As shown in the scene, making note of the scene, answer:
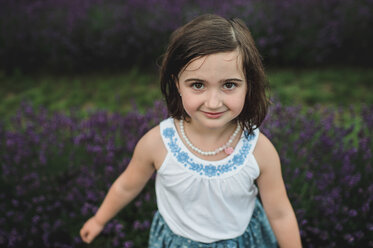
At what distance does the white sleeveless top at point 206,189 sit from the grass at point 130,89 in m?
2.53

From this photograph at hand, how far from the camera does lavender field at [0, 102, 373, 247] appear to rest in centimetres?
224

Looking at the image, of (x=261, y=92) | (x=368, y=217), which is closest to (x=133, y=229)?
(x=261, y=92)

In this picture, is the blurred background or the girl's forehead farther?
the blurred background

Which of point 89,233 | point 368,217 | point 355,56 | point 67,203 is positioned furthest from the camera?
point 355,56

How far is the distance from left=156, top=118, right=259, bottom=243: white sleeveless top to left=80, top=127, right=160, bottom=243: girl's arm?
69mm

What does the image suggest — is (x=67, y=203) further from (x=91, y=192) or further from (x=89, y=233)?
(x=89, y=233)

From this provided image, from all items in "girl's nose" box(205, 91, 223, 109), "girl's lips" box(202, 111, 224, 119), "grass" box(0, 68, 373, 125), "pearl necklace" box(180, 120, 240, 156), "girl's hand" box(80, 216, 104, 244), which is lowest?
"grass" box(0, 68, 373, 125)

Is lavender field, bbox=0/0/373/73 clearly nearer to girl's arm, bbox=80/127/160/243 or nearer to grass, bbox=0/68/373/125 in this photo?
grass, bbox=0/68/373/125

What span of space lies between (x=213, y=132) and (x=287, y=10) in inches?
155

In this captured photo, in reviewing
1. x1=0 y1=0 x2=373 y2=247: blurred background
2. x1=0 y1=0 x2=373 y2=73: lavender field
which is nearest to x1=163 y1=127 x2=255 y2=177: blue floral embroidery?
x1=0 y1=0 x2=373 y2=247: blurred background

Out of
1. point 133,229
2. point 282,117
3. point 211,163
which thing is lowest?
point 133,229

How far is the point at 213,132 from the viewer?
165 cm

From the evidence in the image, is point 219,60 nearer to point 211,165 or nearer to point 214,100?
point 214,100

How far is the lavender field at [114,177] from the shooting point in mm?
2240
